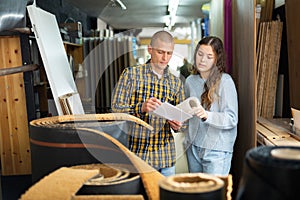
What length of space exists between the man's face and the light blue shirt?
12.8 inches

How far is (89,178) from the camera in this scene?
0.80 metres

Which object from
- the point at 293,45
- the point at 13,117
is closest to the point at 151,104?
the point at 293,45

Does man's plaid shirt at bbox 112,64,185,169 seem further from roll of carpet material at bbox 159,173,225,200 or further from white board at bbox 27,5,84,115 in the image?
roll of carpet material at bbox 159,173,225,200

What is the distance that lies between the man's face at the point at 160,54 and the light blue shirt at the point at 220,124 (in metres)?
0.32

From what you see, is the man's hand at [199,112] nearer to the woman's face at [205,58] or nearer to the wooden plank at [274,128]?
the woman's face at [205,58]

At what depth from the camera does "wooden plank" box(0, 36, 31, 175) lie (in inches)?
149

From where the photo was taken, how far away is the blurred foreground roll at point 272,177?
1.90ft

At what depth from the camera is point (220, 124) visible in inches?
75.6

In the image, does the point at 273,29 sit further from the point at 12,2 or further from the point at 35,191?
the point at 35,191

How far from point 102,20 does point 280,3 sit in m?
5.57

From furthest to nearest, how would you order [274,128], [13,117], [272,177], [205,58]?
[13,117] → [274,128] → [205,58] → [272,177]

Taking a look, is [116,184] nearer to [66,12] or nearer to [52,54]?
[52,54]

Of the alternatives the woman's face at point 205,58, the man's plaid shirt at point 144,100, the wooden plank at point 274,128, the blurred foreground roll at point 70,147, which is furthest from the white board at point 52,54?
the wooden plank at point 274,128

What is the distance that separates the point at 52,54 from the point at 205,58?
1451mm
